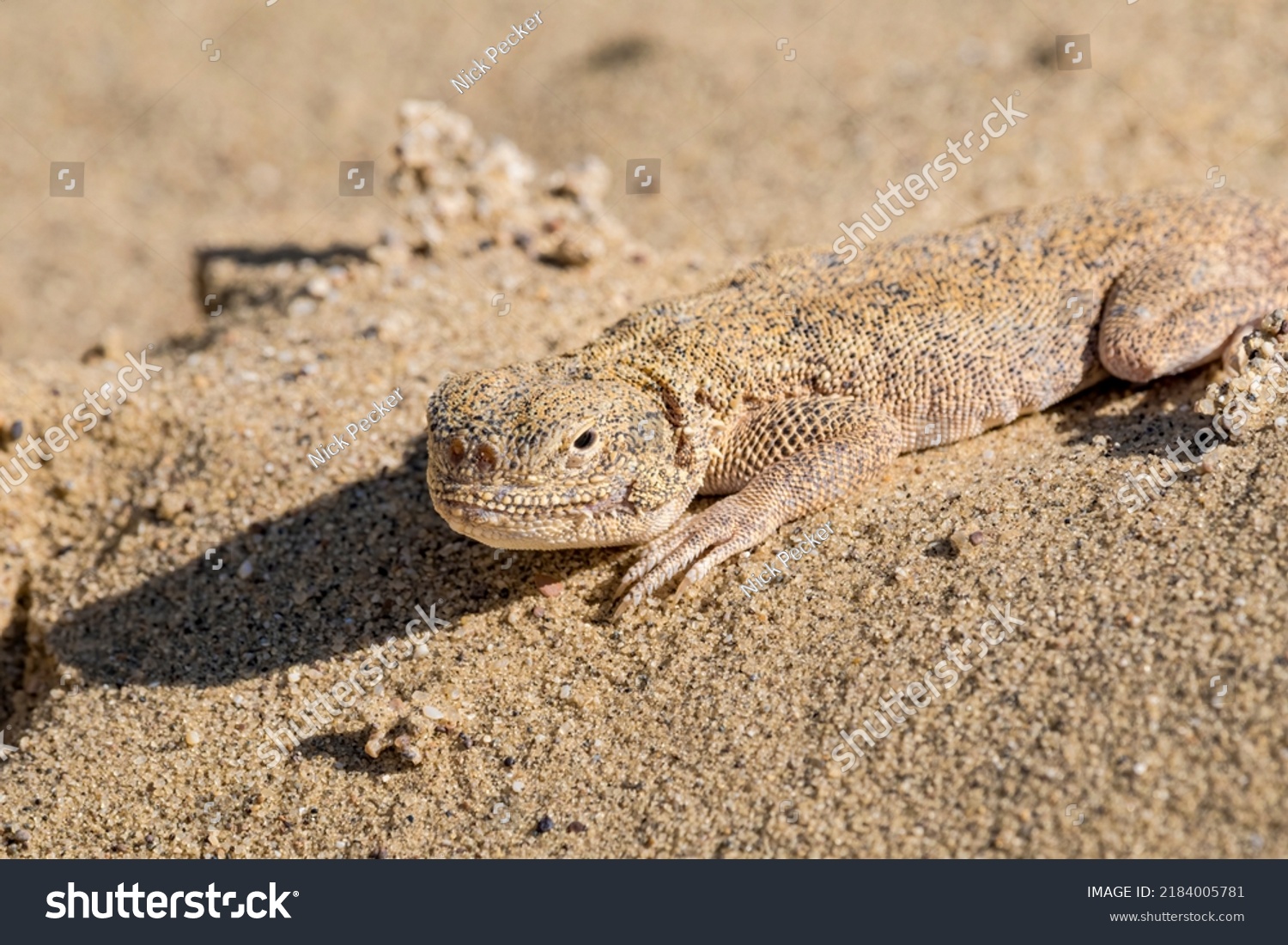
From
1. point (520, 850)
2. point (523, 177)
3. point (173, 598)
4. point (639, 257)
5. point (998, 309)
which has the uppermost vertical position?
point (523, 177)

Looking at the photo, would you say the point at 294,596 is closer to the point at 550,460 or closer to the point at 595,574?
the point at 595,574

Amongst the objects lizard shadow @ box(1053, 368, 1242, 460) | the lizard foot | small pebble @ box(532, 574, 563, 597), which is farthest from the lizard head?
lizard shadow @ box(1053, 368, 1242, 460)

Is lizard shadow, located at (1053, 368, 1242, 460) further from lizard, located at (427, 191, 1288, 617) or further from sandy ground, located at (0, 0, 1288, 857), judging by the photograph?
lizard, located at (427, 191, 1288, 617)

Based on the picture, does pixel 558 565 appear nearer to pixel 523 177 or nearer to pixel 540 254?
pixel 540 254

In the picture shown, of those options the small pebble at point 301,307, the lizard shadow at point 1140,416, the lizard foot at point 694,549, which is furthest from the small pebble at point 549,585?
the small pebble at point 301,307

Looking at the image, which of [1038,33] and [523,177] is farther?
[1038,33]

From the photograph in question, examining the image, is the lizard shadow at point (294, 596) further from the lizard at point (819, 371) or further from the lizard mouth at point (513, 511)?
the lizard at point (819, 371)

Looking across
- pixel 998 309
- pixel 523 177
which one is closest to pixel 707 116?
pixel 523 177
